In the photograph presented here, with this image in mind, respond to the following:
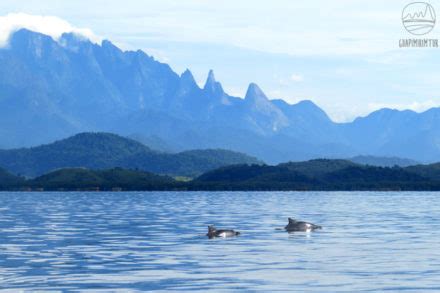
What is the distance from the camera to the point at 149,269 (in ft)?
189

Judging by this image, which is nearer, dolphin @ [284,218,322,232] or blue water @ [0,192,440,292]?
blue water @ [0,192,440,292]

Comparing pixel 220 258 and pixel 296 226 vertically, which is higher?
pixel 296 226

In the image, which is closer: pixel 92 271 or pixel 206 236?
pixel 92 271

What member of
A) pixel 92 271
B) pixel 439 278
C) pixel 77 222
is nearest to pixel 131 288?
pixel 92 271

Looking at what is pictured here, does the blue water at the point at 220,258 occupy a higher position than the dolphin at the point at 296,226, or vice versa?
the dolphin at the point at 296,226

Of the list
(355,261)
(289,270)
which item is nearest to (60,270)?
(289,270)

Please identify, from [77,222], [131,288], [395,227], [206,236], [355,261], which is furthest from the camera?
[77,222]

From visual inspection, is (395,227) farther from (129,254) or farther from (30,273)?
(30,273)

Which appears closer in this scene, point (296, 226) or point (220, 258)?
point (220, 258)

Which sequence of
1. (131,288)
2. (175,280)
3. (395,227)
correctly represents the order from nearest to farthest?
(131,288) → (175,280) → (395,227)

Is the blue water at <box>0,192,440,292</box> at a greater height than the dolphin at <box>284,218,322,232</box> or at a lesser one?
lesser

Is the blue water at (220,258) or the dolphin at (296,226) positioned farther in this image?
the dolphin at (296,226)

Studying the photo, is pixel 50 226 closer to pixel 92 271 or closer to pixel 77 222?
pixel 77 222

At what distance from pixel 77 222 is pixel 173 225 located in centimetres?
1523
